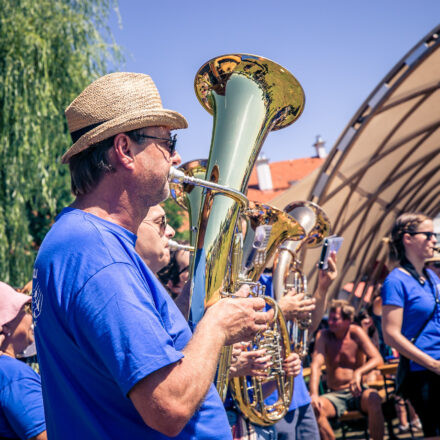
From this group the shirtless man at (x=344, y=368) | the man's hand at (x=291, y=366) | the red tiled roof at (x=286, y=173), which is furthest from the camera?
the red tiled roof at (x=286, y=173)

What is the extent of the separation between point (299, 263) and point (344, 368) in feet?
10.3

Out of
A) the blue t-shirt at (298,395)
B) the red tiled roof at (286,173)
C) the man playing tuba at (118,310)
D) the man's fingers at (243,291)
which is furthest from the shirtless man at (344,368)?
the red tiled roof at (286,173)

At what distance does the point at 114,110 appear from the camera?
5.54 ft

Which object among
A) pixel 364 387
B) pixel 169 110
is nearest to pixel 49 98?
pixel 364 387

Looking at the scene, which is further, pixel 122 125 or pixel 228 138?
pixel 228 138

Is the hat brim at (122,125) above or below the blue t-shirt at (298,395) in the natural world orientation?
above

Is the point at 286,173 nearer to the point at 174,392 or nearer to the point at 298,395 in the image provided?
the point at 298,395

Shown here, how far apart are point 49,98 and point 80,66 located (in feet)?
2.88

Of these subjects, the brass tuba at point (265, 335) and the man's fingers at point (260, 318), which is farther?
the brass tuba at point (265, 335)

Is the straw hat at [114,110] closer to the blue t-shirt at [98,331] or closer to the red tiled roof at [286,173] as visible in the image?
the blue t-shirt at [98,331]

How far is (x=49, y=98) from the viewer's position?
326 inches

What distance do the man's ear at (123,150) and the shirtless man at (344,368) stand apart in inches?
188

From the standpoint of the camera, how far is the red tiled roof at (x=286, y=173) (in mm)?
46062

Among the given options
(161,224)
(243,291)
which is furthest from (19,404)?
→ (243,291)
